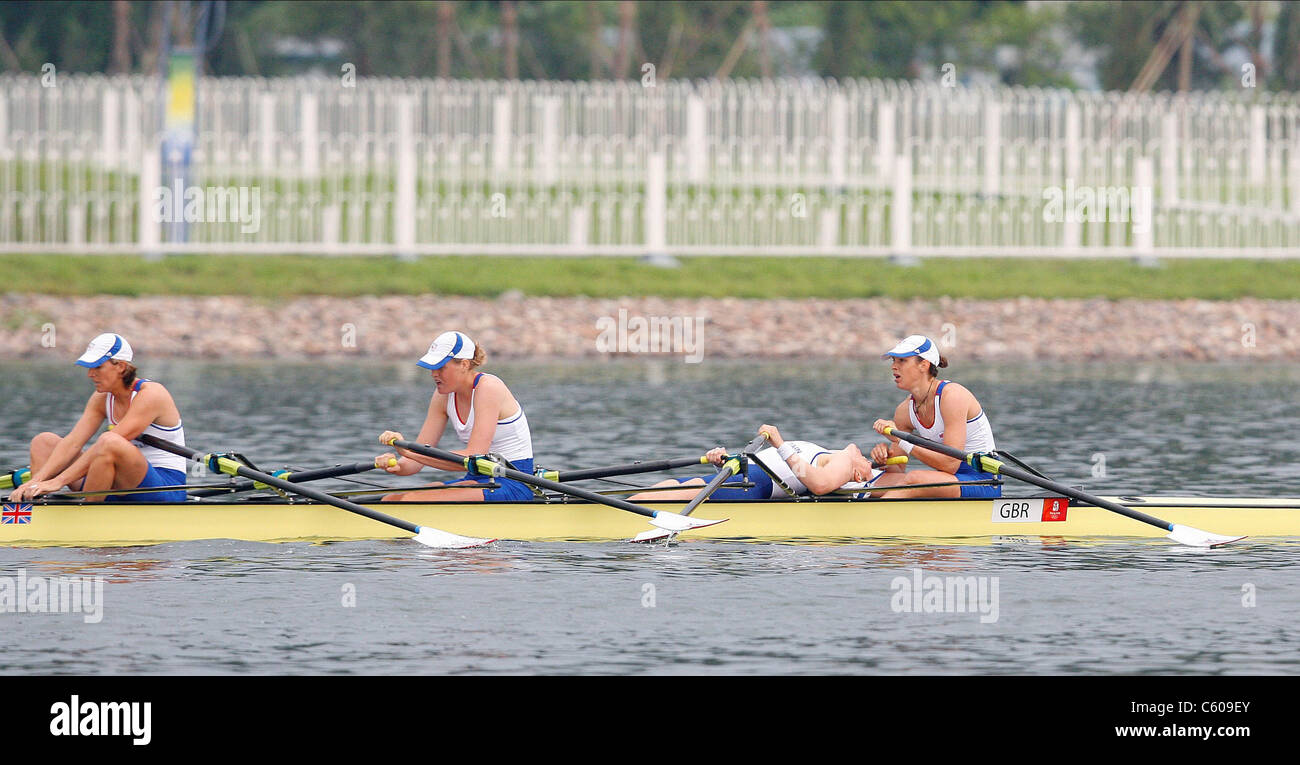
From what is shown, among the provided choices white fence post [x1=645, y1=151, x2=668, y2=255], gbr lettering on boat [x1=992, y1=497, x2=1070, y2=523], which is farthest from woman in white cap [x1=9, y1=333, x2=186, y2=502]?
white fence post [x1=645, y1=151, x2=668, y2=255]

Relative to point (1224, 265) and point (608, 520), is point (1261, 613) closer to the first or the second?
point (608, 520)

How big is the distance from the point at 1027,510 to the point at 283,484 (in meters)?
4.98

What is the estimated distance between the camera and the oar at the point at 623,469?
46.5ft

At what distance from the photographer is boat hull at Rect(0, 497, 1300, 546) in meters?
13.9

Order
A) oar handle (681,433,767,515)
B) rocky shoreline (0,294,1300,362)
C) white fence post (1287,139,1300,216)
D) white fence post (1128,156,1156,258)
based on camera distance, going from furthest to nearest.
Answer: white fence post (1287,139,1300,216), white fence post (1128,156,1156,258), rocky shoreline (0,294,1300,362), oar handle (681,433,767,515)

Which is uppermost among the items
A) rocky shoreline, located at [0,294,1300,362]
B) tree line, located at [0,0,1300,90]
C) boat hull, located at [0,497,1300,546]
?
tree line, located at [0,0,1300,90]

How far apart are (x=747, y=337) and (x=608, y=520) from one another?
14839 mm

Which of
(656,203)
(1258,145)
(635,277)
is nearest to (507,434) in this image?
(635,277)

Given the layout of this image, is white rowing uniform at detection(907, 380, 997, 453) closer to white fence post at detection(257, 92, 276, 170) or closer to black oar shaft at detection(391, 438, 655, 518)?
black oar shaft at detection(391, 438, 655, 518)

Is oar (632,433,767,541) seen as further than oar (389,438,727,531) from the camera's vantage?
Yes

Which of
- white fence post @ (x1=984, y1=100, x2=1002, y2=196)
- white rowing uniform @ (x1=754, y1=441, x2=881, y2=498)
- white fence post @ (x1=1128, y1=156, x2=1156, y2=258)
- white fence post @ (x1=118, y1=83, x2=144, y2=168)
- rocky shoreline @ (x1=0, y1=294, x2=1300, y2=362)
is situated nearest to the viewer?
white rowing uniform @ (x1=754, y1=441, x2=881, y2=498)

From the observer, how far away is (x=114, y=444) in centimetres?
1398

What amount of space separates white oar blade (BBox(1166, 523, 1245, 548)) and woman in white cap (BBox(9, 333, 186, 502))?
6.60m
